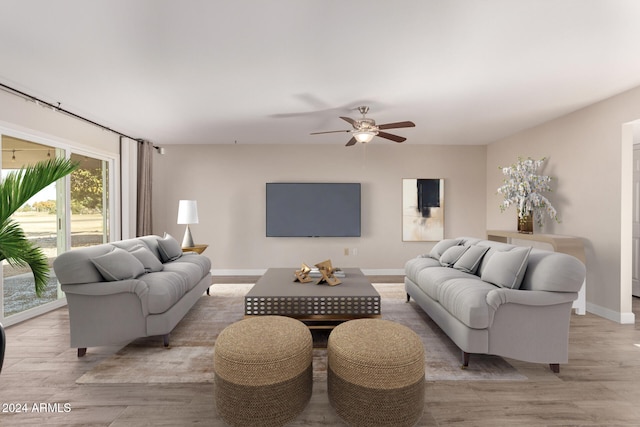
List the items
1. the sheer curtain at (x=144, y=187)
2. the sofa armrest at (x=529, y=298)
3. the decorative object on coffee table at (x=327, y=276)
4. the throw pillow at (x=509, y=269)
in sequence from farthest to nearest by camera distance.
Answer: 1. the sheer curtain at (x=144, y=187)
2. the decorative object on coffee table at (x=327, y=276)
3. the throw pillow at (x=509, y=269)
4. the sofa armrest at (x=529, y=298)

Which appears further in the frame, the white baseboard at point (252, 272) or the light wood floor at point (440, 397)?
the white baseboard at point (252, 272)

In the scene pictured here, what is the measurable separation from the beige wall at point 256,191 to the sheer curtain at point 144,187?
0.99 ft

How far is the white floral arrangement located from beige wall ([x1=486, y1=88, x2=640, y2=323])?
0.52 ft

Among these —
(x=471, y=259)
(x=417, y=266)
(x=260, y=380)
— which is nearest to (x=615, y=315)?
(x=471, y=259)

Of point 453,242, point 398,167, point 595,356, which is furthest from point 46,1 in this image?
point 398,167

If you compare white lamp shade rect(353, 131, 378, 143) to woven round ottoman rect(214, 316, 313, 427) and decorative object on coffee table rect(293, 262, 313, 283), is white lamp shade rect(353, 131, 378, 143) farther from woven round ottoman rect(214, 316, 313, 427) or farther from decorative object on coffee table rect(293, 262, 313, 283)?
woven round ottoman rect(214, 316, 313, 427)

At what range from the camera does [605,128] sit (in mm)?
3422

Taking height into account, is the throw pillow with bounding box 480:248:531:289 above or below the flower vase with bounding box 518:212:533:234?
below

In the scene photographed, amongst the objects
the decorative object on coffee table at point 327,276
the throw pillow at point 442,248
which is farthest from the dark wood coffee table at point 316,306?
the throw pillow at point 442,248

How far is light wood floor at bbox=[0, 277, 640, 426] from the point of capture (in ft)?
5.79

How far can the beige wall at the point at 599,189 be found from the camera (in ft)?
10.7

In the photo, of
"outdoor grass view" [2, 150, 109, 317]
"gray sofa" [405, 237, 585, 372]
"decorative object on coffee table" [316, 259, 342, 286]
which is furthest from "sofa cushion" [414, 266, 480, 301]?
"outdoor grass view" [2, 150, 109, 317]

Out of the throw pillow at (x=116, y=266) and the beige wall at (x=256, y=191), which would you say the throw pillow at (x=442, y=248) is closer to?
the beige wall at (x=256, y=191)

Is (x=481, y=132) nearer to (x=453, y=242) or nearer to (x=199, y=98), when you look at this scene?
Result: (x=453, y=242)
